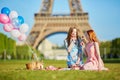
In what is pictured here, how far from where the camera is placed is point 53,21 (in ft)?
115

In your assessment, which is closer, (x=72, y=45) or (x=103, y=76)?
(x=103, y=76)

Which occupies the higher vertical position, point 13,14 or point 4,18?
point 13,14

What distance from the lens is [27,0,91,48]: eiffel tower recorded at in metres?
33.7

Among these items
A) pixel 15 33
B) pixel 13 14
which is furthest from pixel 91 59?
pixel 13 14

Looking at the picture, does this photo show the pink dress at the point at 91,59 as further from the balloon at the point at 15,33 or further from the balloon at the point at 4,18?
the balloon at the point at 4,18

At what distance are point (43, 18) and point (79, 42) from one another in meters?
27.0

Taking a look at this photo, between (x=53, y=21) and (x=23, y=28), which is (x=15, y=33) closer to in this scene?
(x=23, y=28)

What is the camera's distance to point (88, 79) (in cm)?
582

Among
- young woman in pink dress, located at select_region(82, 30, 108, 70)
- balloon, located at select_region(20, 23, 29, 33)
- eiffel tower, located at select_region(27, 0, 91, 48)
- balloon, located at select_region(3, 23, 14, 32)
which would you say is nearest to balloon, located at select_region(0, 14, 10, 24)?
balloon, located at select_region(3, 23, 14, 32)

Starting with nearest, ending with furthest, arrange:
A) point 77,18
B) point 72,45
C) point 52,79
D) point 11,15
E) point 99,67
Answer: point 52,79 < point 99,67 < point 72,45 < point 11,15 < point 77,18

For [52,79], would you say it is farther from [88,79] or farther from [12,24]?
[12,24]

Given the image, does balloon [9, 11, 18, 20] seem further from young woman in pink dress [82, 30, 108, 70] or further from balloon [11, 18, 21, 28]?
young woman in pink dress [82, 30, 108, 70]

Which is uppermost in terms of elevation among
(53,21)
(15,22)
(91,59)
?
(53,21)

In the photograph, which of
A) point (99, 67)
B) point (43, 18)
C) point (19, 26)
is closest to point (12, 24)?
point (19, 26)
